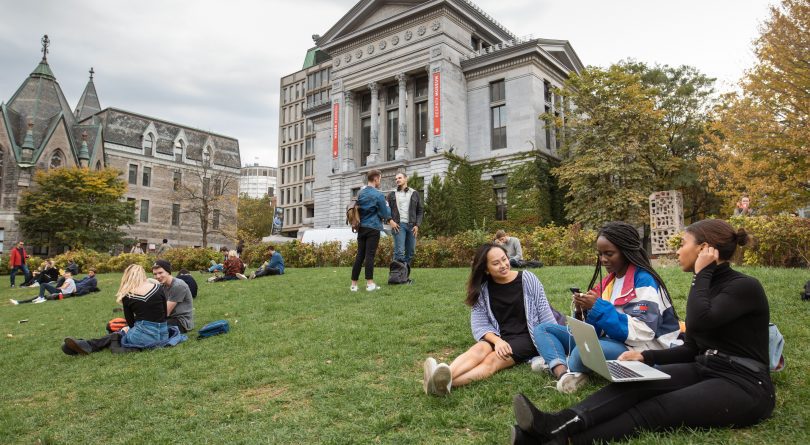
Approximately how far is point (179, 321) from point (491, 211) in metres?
30.5

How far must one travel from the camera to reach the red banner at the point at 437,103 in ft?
122

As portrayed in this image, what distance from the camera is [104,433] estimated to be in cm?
463

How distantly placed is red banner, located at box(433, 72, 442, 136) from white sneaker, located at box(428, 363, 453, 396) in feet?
112

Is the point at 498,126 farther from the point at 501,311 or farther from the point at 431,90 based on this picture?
the point at 501,311

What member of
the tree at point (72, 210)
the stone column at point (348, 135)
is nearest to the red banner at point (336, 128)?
the stone column at point (348, 135)

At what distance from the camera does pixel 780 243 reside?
40.5 ft

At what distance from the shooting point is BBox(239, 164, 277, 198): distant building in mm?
178625

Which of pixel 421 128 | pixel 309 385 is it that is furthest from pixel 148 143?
pixel 309 385

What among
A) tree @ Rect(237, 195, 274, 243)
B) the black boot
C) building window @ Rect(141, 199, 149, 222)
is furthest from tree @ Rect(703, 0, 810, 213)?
tree @ Rect(237, 195, 274, 243)

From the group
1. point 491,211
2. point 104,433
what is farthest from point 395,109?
point 104,433

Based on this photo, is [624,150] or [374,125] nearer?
[624,150]

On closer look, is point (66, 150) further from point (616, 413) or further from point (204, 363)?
point (616, 413)

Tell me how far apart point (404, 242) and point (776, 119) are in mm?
15954

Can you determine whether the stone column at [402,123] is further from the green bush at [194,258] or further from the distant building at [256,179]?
the distant building at [256,179]
